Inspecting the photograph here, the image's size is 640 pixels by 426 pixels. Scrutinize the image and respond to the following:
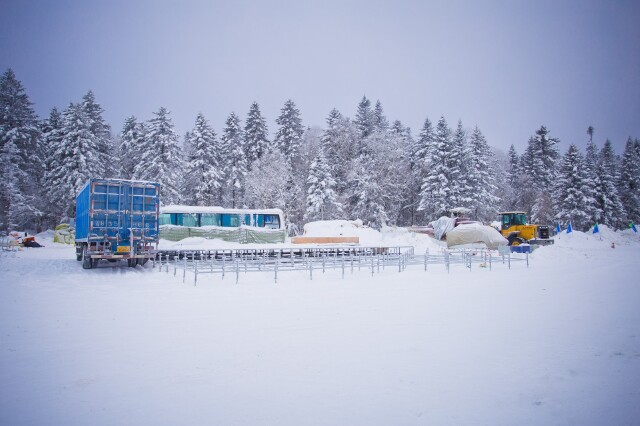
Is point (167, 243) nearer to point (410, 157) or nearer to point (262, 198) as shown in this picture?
point (262, 198)

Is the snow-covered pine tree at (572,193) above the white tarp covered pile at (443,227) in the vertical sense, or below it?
above

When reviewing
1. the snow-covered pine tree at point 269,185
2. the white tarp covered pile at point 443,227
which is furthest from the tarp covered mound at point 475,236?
the snow-covered pine tree at point 269,185

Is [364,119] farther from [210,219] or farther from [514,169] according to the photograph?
[210,219]

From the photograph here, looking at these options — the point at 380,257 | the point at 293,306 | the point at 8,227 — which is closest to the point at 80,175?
the point at 8,227

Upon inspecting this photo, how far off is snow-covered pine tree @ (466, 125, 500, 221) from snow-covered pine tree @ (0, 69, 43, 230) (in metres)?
50.7

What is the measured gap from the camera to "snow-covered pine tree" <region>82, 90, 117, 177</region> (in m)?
47.7

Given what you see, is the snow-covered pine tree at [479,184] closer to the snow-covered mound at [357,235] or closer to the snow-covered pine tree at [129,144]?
the snow-covered mound at [357,235]

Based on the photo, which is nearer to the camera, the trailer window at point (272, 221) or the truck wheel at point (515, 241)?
the trailer window at point (272, 221)

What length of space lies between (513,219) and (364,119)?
29.4 meters

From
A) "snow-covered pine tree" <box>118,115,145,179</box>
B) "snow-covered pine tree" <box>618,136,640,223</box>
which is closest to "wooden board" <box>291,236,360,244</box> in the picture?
"snow-covered pine tree" <box>118,115,145,179</box>

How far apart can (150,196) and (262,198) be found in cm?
2845

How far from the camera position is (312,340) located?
7.69 metres

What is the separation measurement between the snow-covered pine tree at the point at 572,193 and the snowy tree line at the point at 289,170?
0.14 metres

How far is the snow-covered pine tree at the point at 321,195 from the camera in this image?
45250mm
